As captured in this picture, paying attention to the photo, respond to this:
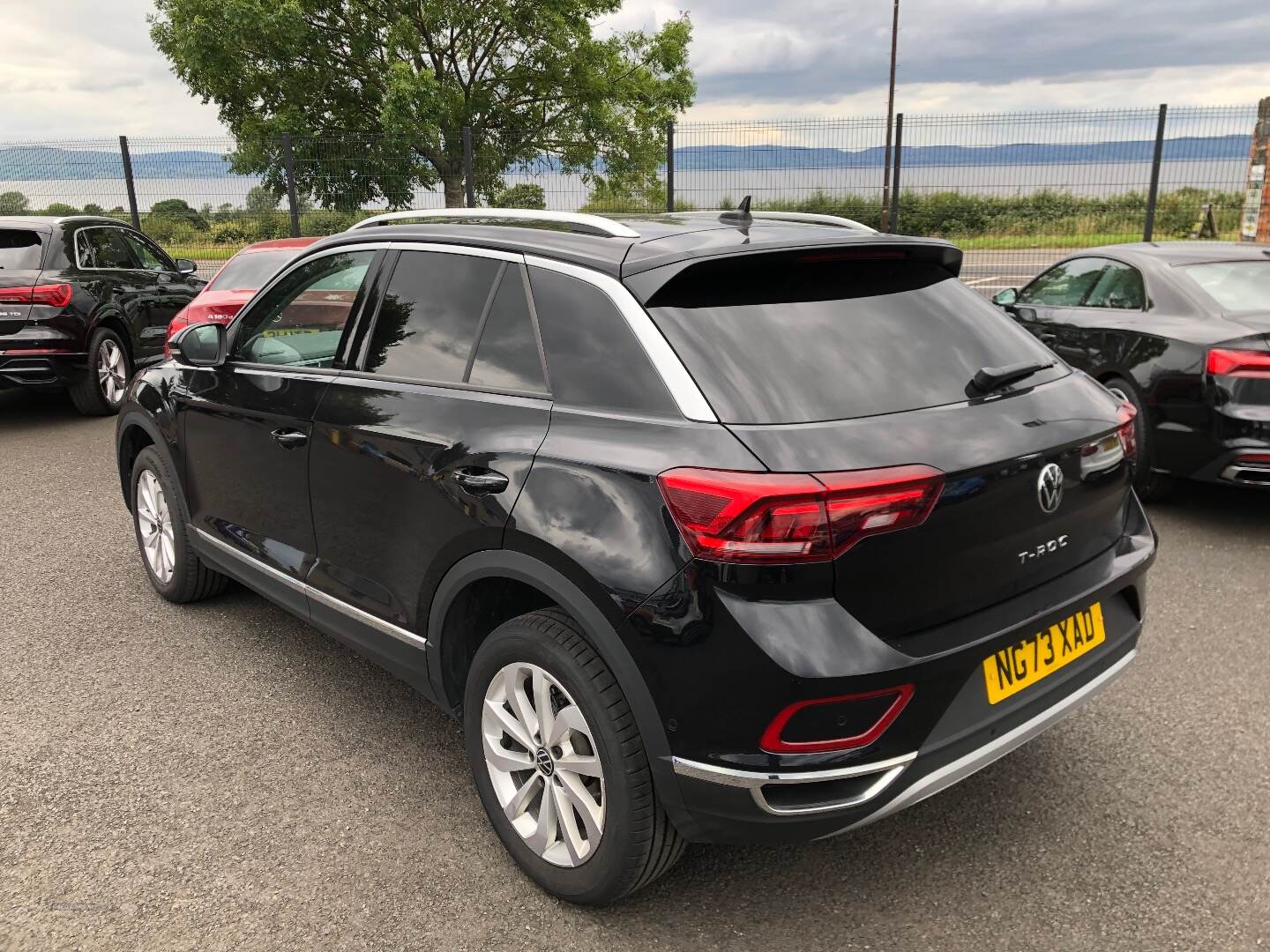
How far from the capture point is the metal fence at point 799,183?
13211 millimetres

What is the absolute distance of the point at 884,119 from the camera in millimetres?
13523

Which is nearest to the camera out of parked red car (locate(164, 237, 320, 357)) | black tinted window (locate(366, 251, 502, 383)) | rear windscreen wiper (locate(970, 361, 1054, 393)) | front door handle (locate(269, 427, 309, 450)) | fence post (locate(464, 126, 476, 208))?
rear windscreen wiper (locate(970, 361, 1054, 393))

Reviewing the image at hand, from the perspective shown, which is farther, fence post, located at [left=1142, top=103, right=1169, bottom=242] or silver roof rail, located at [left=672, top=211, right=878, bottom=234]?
fence post, located at [left=1142, top=103, right=1169, bottom=242]

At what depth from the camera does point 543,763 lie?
2553 millimetres

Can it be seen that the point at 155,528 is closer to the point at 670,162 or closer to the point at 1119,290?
the point at 1119,290

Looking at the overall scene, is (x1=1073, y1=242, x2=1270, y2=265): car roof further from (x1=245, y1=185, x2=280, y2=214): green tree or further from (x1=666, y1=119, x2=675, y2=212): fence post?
(x1=245, y1=185, x2=280, y2=214): green tree

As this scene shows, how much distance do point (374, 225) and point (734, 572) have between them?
2.08m

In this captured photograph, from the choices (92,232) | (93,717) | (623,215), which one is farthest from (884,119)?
(93,717)

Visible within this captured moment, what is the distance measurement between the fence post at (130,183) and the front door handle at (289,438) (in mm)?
14429

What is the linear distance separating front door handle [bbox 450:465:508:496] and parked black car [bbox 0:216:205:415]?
711 cm

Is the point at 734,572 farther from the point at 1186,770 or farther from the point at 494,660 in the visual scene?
the point at 1186,770

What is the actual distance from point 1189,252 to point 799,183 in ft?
26.0

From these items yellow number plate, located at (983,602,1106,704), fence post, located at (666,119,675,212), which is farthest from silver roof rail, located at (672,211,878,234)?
fence post, located at (666,119,675,212)

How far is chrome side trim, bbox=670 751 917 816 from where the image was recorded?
2.12m
